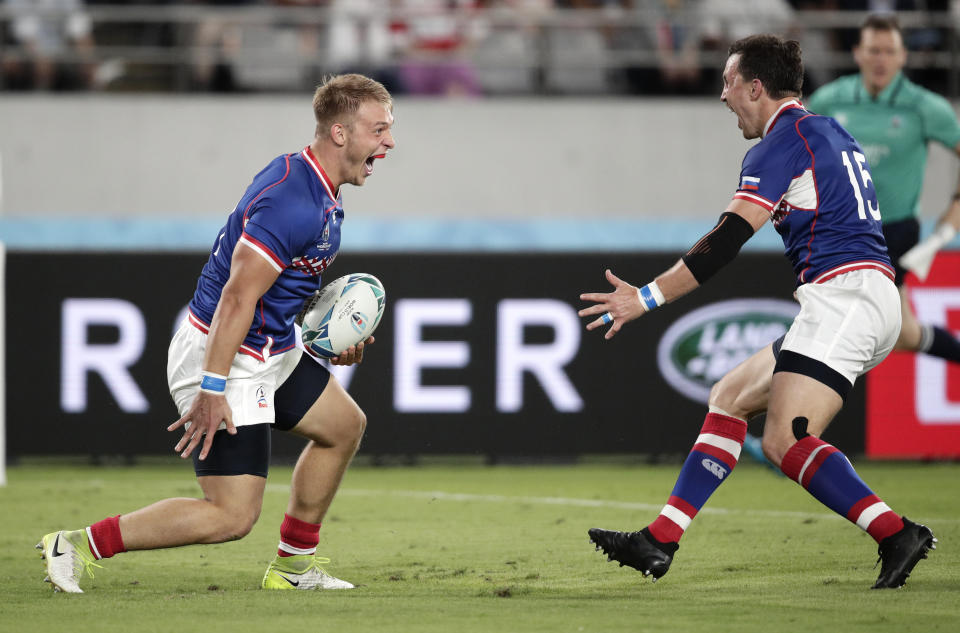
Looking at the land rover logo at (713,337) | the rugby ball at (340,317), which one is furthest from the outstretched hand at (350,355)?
the land rover logo at (713,337)

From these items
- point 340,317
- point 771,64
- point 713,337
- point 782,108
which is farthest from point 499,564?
point 713,337

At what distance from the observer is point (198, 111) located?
1423 cm

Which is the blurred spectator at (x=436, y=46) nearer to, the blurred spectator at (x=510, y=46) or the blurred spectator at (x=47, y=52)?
the blurred spectator at (x=510, y=46)

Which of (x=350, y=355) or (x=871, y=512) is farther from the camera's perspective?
(x=350, y=355)

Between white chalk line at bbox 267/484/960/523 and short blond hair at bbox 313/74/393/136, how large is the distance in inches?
148

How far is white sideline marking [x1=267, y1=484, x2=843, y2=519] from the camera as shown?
8297 mm

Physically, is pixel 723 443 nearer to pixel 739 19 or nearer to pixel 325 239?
pixel 325 239

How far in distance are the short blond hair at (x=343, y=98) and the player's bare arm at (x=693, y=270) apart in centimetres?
116

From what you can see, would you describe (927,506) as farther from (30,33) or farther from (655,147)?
(30,33)

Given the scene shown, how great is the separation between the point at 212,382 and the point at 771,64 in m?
2.47

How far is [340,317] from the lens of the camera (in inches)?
230

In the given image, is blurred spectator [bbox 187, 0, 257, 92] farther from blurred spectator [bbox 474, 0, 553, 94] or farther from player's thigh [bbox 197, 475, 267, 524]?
player's thigh [bbox 197, 475, 267, 524]

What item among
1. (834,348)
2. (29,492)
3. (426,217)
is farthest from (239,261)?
(426,217)

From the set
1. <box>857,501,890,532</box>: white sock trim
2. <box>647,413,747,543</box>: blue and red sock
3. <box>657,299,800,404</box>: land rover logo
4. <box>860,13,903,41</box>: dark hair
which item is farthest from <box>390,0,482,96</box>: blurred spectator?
<box>857,501,890,532</box>: white sock trim
